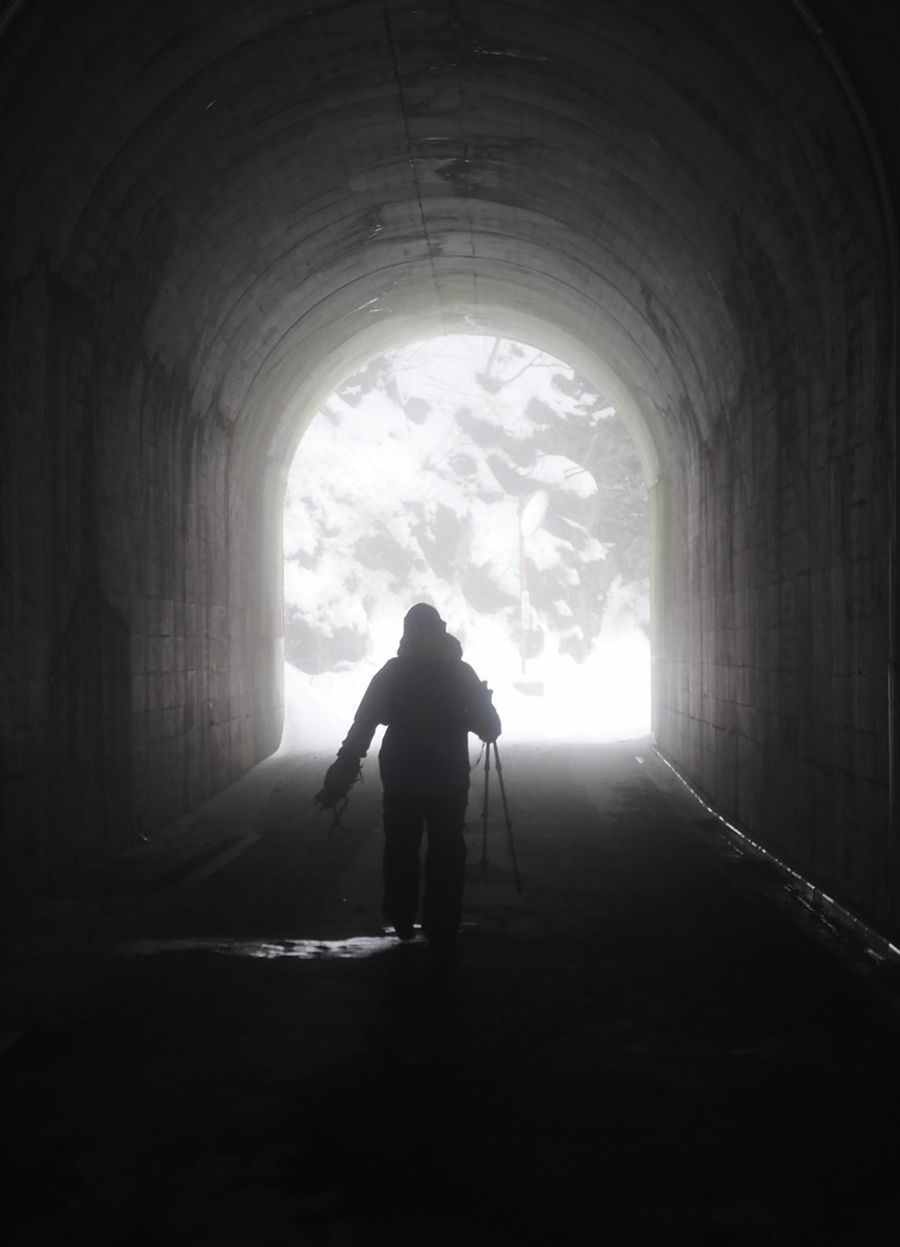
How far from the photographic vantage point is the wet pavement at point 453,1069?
11.6 ft

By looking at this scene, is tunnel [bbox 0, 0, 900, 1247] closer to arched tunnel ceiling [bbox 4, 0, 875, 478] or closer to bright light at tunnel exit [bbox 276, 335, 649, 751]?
arched tunnel ceiling [bbox 4, 0, 875, 478]

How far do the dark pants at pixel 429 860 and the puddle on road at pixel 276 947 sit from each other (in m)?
0.23

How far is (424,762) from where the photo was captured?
6.68 meters

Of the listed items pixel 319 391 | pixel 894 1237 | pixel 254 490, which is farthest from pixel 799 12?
pixel 319 391

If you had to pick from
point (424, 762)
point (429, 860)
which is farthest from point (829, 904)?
point (424, 762)

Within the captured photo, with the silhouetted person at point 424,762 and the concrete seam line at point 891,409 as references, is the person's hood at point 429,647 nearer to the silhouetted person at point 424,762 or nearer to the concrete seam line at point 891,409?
the silhouetted person at point 424,762

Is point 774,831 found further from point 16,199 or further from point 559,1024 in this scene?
point 16,199

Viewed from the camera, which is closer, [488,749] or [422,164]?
[488,749]

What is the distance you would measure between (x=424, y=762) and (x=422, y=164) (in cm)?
682

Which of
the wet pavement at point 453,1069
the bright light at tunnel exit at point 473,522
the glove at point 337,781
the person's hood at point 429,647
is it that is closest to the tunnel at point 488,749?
the wet pavement at point 453,1069

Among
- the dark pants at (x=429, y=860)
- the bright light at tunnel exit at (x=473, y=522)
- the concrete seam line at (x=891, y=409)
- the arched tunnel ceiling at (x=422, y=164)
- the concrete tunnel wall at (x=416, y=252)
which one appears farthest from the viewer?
the bright light at tunnel exit at (x=473, y=522)

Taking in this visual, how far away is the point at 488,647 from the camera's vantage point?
65562 millimetres

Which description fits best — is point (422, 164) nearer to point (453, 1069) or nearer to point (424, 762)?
point (424, 762)

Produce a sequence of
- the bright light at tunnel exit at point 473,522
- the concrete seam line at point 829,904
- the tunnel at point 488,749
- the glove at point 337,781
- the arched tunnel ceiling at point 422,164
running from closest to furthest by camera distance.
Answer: the tunnel at point 488,749
the concrete seam line at point 829,904
the glove at point 337,781
the arched tunnel ceiling at point 422,164
the bright light at tunnel exit at point 473,522
